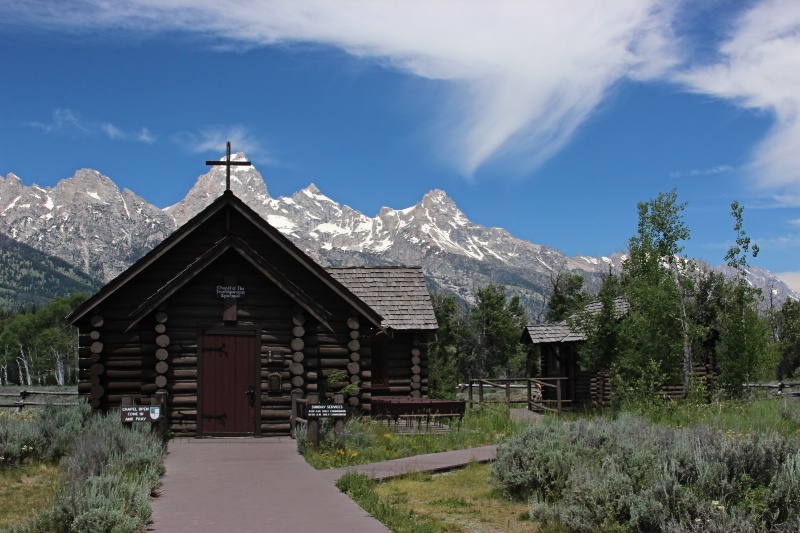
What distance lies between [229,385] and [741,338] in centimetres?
1451

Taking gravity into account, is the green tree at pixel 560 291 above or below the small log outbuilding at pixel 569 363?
above

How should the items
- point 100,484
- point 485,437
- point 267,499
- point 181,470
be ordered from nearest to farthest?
point 100,484, point 267,499, point 181,470, point 485,437

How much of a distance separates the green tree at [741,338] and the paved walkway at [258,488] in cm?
1019

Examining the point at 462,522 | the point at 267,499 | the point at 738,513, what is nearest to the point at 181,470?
the point at 267,499

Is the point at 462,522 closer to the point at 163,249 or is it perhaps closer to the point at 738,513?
the point at 738,513

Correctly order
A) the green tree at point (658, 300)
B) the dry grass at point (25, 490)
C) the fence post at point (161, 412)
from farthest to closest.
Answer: the green tree at point (658, 300) < the fence post at point (161, 412) < the dry grass at point (25, 490)

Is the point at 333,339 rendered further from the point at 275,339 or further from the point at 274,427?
the point at 274,427

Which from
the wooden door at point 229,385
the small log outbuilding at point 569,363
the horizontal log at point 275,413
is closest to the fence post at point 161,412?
the wooden door at point 229,385

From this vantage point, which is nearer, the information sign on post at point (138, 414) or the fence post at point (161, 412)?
the information sign on post at point (138, 414)

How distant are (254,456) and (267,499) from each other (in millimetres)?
4932

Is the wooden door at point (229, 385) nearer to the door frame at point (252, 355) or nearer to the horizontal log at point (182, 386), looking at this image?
the door frame at point (252, 355)

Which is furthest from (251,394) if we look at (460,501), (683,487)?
(683,487)

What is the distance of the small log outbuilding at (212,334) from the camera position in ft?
64.5

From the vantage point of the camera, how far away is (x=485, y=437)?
19.6 metres
